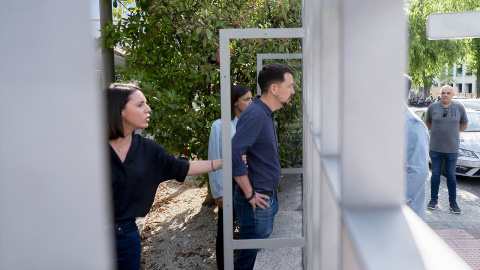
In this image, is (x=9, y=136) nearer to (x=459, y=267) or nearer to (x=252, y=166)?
(x=459, y=267)

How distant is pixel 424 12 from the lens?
21.8m

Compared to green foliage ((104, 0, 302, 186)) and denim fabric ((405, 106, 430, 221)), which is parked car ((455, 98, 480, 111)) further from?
denim fabric ((405, 106, 430, 221))

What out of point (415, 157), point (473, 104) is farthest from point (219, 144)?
point (473, 104)

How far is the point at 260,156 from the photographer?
3.55m

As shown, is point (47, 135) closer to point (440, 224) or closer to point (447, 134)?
point (440, 224)

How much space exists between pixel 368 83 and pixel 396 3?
13 cm

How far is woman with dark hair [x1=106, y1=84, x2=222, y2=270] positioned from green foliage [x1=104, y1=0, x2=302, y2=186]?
8.06 ft

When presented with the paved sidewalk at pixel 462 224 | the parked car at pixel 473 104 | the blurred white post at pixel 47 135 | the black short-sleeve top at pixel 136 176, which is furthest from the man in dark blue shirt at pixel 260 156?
the parked car at pixel 473 104

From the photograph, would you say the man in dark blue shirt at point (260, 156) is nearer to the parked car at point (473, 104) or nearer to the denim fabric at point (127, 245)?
the denim fabric at point (127, 245)

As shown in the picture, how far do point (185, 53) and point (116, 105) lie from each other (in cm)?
319

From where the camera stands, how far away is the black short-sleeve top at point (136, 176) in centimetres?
266

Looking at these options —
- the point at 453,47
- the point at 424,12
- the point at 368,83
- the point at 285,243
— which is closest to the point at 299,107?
the point at 285,243

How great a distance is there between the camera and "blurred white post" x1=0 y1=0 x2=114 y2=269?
0.57 meters

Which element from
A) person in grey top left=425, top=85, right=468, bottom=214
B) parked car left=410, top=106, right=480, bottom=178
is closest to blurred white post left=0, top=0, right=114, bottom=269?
person in grey top left=425, top=85, right=468, bottom=214
